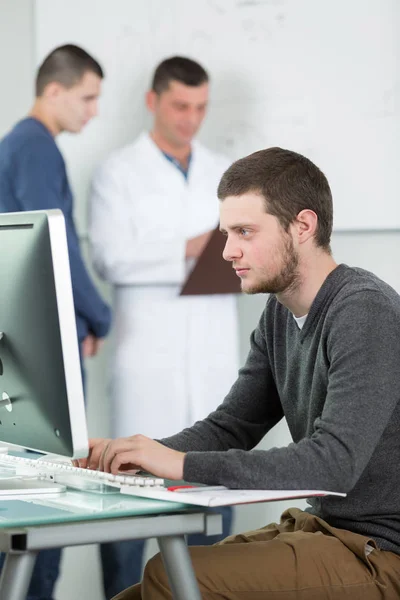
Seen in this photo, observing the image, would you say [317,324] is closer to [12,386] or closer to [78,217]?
[12,386]

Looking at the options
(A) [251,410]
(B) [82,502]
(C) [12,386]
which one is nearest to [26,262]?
(C) [12,386]

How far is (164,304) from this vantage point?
3.41 meters

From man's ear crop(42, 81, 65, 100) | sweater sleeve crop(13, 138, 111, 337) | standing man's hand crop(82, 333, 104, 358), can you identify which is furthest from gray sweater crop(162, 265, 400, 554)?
man's ear crop(42, 81, 65, 100)

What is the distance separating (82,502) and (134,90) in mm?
2235

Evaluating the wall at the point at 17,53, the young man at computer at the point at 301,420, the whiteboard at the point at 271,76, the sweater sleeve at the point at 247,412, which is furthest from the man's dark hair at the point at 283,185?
the wall at the point at 17,53

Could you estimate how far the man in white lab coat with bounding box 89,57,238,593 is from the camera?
3395 millimetres

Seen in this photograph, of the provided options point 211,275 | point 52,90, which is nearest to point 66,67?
point 52,90

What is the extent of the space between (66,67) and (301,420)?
190 centimetres

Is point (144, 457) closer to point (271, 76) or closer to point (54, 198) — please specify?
point (54, 198)

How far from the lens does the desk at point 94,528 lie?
1.33 m

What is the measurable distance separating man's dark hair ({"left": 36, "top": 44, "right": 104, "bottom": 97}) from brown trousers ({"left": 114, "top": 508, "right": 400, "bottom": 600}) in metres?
2.04

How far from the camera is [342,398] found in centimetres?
157

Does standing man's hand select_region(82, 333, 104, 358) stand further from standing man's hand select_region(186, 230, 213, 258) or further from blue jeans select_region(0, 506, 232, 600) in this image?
blue jeans select_region(0, 506, 232, 600)

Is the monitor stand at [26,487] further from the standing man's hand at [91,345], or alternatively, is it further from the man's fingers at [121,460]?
the standing man's hand at [91,345]
